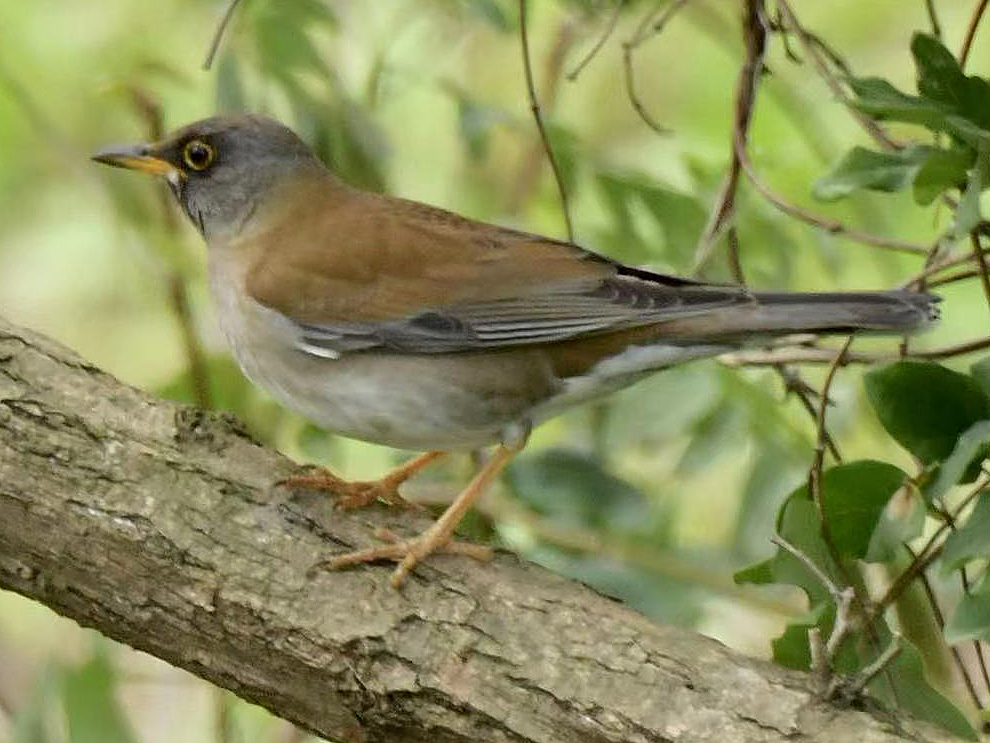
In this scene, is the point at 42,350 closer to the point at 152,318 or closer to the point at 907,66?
the point at 152,318

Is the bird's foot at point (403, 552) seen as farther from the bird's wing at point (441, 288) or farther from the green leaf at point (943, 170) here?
the green leaf at point (943, 170)

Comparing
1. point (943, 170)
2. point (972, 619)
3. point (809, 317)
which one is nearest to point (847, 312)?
point (809, 317)

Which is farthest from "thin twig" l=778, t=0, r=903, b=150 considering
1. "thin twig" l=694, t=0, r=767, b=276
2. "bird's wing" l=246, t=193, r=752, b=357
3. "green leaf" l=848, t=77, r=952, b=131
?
"bird's wing" l=246, t=193, r=752, b=357

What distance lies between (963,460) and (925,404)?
21 cm

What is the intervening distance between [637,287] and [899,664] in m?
1.14

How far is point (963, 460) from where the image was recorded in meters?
2.99

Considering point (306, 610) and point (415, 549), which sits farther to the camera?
point (415, 549)

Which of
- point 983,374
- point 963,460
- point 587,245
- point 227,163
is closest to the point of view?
point 963,460

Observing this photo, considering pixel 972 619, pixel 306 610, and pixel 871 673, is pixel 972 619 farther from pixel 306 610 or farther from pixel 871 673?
pixel 306 610

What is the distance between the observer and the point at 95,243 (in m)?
6.87

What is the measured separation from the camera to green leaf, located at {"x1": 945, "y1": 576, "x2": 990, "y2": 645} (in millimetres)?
2854

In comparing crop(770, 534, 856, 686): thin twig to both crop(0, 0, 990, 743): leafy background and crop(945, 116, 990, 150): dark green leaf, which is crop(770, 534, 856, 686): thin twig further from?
crop(945, 116, 990, 150): dark green leaf

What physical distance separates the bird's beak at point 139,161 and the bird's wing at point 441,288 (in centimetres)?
54

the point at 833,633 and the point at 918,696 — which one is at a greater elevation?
the point at 833,633
